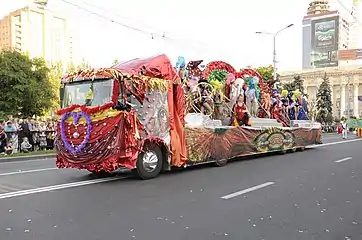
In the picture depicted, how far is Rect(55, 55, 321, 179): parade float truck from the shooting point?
32.3 feet

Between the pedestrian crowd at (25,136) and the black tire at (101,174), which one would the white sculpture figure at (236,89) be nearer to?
the black tire at (101,174)

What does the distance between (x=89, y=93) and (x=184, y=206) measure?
4158 millimetres

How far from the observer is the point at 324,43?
109625mm

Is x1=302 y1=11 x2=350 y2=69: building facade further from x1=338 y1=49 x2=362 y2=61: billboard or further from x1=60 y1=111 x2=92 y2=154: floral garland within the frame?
x1=60 y1=111 x2=92 y2=154: floral garland

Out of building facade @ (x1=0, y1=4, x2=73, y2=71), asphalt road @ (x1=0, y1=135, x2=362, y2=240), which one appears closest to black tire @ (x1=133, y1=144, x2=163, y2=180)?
asphalt road @ (x1=0, y1=135, x2=362, y2=240)

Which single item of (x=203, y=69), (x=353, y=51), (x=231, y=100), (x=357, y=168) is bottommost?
(x=357, y=168)

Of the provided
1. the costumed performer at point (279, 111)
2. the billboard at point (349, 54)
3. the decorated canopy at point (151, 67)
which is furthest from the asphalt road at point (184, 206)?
the billboard at point (349, 54)

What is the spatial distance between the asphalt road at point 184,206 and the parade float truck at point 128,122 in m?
0.52

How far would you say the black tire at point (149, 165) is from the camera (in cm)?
1034

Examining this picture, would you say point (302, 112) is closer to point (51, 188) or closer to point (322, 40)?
point (51, 188)

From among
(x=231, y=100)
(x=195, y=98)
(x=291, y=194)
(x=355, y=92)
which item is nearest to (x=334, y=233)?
(x=291, y=194)

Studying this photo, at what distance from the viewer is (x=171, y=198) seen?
26.8ft

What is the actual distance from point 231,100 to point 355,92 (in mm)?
96318

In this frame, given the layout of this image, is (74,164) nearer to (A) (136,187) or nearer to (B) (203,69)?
(A) (136,187)
